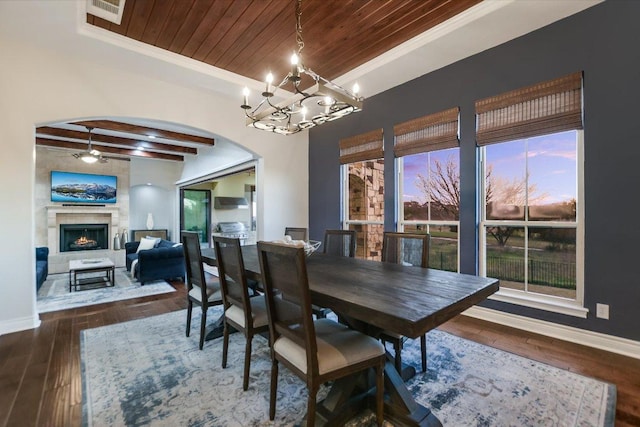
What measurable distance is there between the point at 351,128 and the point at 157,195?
664 centimetres

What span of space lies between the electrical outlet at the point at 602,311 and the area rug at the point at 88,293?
5.25 m

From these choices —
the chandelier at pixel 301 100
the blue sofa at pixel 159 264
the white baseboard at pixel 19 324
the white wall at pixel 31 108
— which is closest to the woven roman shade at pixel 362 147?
the chandelier at pixel 301 100

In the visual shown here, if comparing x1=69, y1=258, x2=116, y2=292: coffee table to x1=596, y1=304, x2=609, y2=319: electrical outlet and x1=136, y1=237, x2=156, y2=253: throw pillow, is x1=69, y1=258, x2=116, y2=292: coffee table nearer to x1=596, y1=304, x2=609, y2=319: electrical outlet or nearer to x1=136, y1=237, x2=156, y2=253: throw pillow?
x1=136, y1=237, x2=156, y2=253: throw pillow

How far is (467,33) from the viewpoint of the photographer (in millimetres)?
2814

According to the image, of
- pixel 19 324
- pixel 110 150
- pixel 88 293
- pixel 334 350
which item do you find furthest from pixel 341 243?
pixel 110 150

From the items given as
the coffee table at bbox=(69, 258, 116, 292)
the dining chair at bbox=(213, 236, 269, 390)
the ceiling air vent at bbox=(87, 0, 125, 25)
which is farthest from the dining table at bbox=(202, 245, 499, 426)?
the coffee table at bbox=(69, 258, 116, 292)

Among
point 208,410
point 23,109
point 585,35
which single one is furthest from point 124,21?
point 585,35

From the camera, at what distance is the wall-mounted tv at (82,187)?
262 inches

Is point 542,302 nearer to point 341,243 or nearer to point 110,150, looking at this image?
point 341,243

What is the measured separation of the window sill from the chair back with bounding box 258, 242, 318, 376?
8.32 feet

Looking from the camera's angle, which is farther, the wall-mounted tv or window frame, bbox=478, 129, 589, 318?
the wall-mounted tv

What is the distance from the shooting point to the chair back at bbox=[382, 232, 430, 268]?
7.92ft

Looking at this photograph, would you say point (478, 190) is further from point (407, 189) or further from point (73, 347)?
point (73, 347)

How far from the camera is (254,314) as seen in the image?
2.11 m
